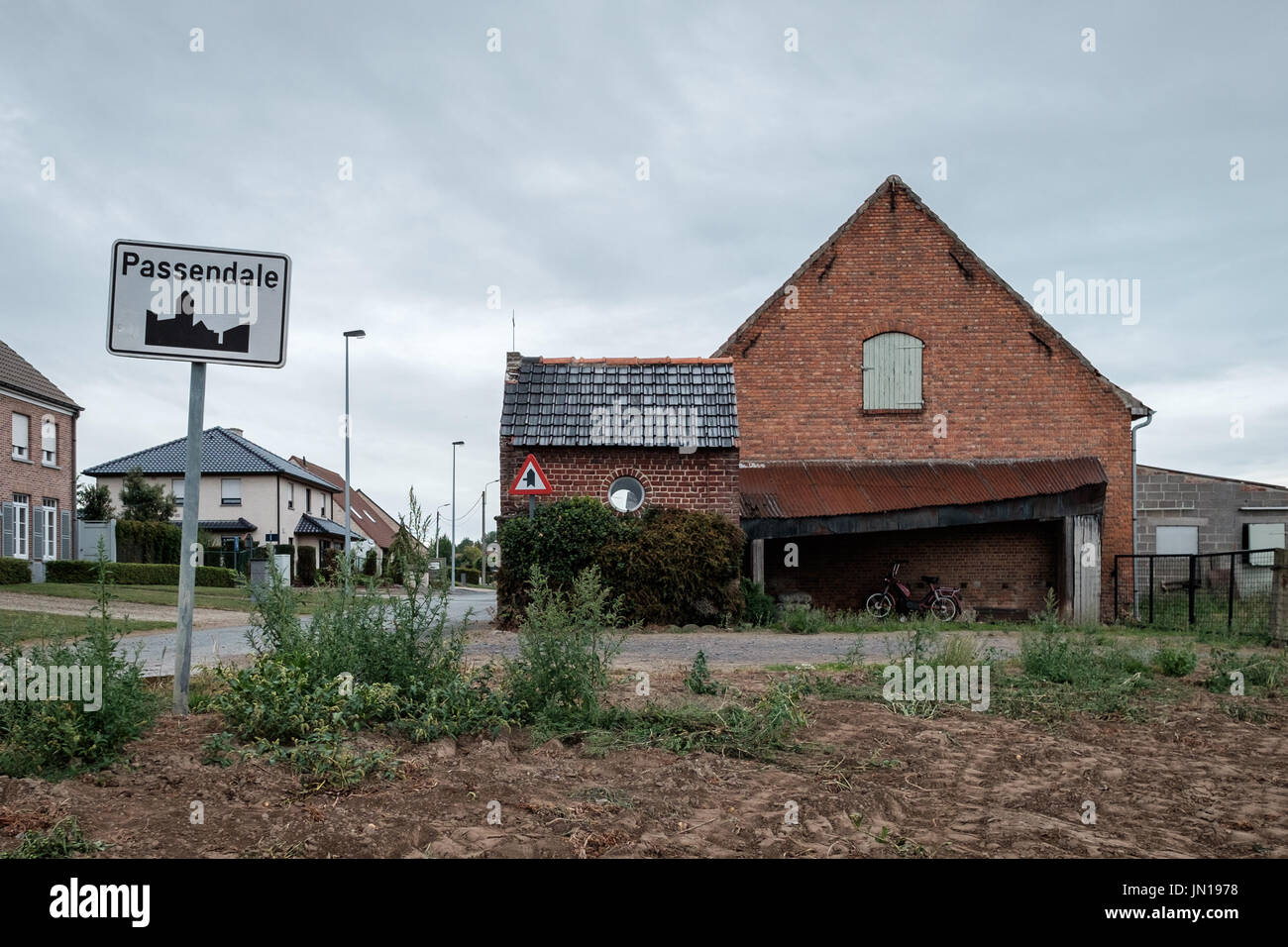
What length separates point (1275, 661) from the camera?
8570 millimetres

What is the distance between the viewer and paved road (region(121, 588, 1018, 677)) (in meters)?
9.52

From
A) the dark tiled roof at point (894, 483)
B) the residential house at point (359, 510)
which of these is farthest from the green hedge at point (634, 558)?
the residential house at point (359, 510)

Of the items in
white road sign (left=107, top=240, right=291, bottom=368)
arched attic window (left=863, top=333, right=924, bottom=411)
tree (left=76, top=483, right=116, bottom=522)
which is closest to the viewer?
white road sign (left=107, top=240, right=291, bottom=368)

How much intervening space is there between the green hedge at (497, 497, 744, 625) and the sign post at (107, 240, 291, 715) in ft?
31.3

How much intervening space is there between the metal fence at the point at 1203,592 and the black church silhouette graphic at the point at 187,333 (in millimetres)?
12582

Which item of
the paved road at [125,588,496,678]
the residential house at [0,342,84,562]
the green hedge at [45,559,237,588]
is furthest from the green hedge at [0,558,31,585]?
the paved road at [125,588,496,678]

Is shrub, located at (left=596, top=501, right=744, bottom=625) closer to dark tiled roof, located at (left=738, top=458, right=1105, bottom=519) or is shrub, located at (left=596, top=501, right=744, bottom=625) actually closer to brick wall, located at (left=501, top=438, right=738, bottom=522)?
brick wall, located at (left=501, top=438, right=738, bottom=522)

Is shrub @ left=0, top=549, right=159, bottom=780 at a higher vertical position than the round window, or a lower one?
lower

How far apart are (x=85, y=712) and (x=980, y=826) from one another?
13.2ft

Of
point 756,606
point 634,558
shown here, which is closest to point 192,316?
point 634,558

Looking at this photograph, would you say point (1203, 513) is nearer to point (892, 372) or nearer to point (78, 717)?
point (892, 372)

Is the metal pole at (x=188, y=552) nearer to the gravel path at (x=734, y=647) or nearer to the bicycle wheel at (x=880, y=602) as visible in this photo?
the gravel path at (x=734, y=647)
